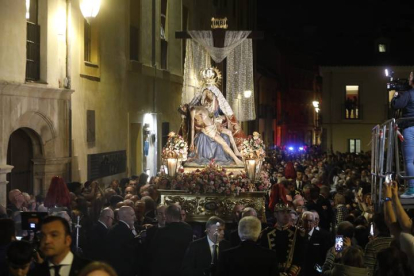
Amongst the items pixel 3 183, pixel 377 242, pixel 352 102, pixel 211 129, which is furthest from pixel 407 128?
pixel 352 102

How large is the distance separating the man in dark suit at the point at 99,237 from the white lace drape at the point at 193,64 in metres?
11.3

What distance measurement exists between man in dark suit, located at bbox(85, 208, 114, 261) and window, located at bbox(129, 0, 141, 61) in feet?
46.4

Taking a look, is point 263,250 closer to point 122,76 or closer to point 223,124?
point 223,124

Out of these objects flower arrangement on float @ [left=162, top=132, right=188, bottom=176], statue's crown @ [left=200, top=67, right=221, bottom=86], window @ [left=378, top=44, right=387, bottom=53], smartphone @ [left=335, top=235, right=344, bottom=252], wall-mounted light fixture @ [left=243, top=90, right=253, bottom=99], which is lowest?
smartphone @ [left=335, top=235, right=344, bottom=252]

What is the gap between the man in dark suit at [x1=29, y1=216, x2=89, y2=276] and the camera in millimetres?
6637

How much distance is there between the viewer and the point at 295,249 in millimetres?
10172

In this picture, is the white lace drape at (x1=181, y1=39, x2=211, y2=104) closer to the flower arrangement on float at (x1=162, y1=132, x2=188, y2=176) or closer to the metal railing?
the flower arrangement on float at (x1=162, y1=132, x2=188, y2=176)

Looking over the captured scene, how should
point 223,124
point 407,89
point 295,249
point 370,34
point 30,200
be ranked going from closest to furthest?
point 295,249 → point 407,89 → point 30,200 → point 223,124 → point 370,34

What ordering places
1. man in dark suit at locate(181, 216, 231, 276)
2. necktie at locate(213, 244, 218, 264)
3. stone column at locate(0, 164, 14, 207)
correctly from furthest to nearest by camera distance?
stone column at locate(0, 164, 14, 207) < necktie at locate(213, 244, 218, 264) < man in dark suit at locate(181, 216, 231, 276)

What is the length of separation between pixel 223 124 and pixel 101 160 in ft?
10.4

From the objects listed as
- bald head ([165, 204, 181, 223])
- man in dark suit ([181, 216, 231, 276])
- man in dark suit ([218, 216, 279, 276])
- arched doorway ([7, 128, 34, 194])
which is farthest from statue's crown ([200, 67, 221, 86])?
man in dark suit ([218, 216, 279, 276])

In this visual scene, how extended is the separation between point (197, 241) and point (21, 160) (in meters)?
8.26

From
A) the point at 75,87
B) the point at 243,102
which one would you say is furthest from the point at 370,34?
the point at 75,87

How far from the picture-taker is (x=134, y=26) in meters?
25.3
